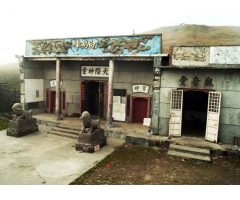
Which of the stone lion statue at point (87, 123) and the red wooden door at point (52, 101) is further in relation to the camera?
the red wooden door at point (52, 101)

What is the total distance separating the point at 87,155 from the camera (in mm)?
9406

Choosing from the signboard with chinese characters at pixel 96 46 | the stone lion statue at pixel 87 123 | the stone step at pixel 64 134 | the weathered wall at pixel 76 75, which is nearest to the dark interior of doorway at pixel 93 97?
the weathered wall at pixel 76 75

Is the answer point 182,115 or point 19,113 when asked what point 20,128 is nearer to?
point 19,113

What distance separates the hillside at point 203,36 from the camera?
114ft

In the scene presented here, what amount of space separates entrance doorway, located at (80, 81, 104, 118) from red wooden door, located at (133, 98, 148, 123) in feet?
8.41

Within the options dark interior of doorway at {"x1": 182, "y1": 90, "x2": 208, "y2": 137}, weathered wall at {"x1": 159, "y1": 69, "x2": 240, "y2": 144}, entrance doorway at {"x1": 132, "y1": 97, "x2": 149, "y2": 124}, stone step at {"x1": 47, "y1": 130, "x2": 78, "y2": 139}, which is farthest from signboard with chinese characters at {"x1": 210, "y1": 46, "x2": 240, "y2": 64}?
stone step at {"x1": 47, "y1": 130, "x2": 78, "y2": 139}

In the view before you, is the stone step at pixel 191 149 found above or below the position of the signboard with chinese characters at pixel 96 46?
below

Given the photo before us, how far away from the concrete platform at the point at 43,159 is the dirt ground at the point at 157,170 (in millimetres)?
583

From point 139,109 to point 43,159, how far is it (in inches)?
273

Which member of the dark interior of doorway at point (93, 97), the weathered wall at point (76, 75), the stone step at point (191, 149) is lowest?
the stone step at point (191, 149)

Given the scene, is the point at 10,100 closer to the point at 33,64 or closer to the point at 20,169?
the point at 33,64

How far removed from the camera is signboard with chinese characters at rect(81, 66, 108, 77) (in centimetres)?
1424

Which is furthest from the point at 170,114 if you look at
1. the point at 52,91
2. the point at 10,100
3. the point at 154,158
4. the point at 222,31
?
the point at 222,31

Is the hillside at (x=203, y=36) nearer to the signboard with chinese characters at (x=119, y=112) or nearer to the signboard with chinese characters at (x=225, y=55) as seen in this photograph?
the signboard with chinese characters at (x=119, y=112)
